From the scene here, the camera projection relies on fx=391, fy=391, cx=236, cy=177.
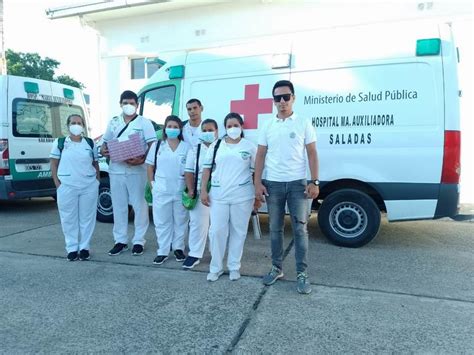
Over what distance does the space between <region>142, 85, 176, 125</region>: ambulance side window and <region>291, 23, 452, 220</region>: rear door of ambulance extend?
184 cm

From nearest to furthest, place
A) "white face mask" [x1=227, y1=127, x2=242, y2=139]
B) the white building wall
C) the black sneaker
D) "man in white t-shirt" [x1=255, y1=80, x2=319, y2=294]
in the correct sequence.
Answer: "man in white t-shirt" [x1=255, y1=80, x2=319, y2=294] < "white face mask" [x1=227, y1=127, x2=242, y2=139] < the black sneaker < the white building wall

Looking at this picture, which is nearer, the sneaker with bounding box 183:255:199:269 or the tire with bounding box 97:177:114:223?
the sneaker with bounding box 183:255:199:269

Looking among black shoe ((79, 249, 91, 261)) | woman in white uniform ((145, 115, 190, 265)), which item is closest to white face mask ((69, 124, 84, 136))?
woman in white uniform ((145, 115, 190, 265))

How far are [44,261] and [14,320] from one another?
151 centimetres

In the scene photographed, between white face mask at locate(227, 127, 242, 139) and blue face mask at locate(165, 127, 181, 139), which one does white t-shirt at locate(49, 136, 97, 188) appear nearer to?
blue face mask at locate(165, 127, 181, 139)

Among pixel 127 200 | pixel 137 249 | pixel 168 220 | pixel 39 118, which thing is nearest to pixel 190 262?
pixel 168 220

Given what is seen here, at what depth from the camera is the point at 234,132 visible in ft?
11.8

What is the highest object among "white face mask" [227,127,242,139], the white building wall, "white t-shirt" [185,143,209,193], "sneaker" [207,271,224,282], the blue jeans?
the white building wall

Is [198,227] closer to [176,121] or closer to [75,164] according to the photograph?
[176,121]

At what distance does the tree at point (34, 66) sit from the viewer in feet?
96.3

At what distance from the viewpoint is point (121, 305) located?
3.25 metres

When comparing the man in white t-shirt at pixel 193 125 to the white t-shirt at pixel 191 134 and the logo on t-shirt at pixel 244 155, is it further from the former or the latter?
the logo on t-shirt at pixel 244 155

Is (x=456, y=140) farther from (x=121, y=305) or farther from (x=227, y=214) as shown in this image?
(x=121, y=305)

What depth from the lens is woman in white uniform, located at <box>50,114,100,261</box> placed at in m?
4.32
